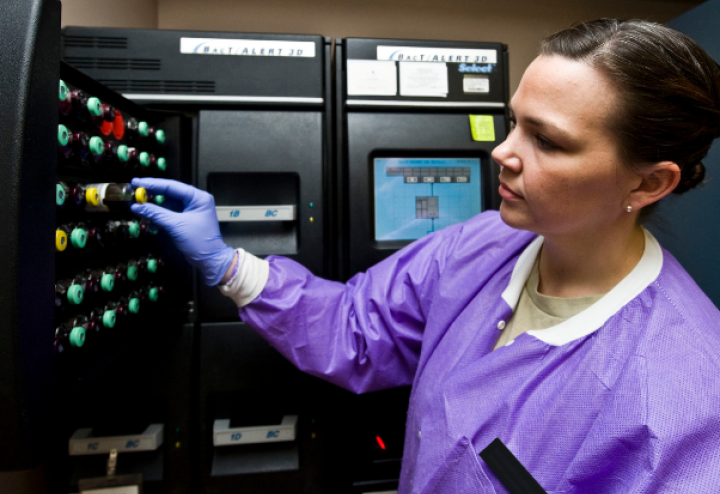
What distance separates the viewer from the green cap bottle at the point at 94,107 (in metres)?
0.69

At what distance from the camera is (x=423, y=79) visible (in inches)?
43.2

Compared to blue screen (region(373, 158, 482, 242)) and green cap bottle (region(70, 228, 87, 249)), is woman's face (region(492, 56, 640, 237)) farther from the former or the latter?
green cap bottle (region(70, 228, 87, 249))

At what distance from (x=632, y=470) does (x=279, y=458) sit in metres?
0.80

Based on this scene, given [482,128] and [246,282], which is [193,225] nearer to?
[246,282]

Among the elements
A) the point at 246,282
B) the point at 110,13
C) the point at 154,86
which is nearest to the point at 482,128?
the point at 246,282

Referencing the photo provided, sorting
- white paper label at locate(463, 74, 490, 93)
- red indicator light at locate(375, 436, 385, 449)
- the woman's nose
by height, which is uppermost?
white paper label at locate(463, 74, 490, 93)

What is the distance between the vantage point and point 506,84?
3.75 feet

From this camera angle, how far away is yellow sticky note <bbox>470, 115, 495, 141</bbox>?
112cm

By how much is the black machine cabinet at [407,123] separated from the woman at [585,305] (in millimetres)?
307

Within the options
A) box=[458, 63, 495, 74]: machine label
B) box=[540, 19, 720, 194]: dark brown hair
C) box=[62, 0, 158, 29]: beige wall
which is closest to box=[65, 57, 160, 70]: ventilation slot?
box=[62, 0, 158, 29]: beige wall

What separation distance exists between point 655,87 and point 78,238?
35.6 inches

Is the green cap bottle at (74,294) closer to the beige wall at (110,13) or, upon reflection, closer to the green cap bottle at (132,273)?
the green cap bottle at (132,273)

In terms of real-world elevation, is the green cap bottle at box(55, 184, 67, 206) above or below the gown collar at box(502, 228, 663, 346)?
above

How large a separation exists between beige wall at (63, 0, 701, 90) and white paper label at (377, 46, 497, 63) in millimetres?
619
